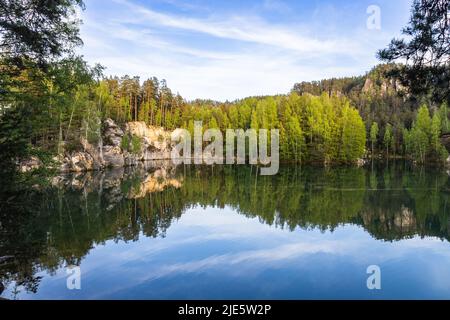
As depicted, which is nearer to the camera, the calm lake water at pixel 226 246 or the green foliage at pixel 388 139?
the calm lake water at pixel 226 246

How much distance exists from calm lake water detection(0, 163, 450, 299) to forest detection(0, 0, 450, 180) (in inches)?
127

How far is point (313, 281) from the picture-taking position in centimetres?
1034

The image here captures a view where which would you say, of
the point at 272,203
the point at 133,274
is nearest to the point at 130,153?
the point at 272,203

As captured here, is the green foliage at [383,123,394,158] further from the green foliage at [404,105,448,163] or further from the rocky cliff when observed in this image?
the rocky cliff

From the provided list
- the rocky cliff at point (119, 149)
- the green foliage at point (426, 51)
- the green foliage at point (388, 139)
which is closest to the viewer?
the green foliage at point (426, 51)

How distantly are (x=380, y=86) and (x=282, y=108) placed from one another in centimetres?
9042
